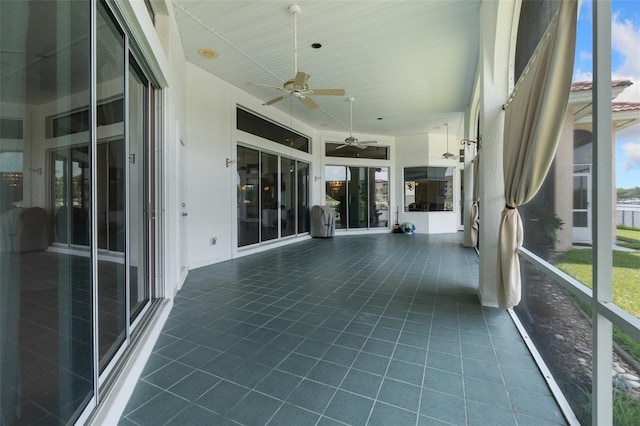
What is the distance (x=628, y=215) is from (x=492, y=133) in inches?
84.6

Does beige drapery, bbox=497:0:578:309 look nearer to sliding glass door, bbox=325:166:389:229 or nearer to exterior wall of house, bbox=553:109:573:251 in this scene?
exterior wall of house, bbox=553:109:573:251

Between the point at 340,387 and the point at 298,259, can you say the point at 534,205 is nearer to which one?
the point at 340,387

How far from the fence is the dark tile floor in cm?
115

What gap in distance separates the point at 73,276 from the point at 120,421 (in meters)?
0.88

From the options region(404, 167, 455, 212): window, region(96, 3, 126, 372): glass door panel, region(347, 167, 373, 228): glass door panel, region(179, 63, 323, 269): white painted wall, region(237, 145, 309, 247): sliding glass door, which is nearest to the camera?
region(96, 3, 126, 372): glass door panel

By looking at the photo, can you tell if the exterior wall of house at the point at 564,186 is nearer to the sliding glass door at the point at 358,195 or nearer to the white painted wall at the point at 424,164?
the sliding glass door at the point at 358,195

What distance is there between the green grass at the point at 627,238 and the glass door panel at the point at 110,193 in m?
2.87

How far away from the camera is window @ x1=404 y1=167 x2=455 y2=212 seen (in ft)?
35.1

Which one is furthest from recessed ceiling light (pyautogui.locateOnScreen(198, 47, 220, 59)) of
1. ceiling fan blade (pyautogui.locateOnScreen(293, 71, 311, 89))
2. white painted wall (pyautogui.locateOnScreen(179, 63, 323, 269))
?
ceiling fan blade (pyautogui.locateOnScreen(293, 71, 311, 89))

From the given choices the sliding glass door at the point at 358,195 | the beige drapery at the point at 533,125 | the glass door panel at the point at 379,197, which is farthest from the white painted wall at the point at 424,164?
the beige drapery at the point at 533,125

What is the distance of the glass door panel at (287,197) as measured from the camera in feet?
26.1

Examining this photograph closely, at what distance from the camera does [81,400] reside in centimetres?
146

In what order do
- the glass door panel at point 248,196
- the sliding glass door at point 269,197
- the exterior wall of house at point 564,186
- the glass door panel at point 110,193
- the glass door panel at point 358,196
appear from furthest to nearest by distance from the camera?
the glass door panel at point 358,196
the sliding glass door at point 269,197
the glass door panel at point 248,196
the exterior wall of house at point 564,186
the glass door panel at point 110,193

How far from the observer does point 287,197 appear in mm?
8219
